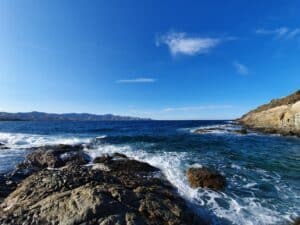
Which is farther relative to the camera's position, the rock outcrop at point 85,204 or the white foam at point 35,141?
the white foam at point 35,141

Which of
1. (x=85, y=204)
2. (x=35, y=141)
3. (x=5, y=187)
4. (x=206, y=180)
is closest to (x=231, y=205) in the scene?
(x=206, y=180)

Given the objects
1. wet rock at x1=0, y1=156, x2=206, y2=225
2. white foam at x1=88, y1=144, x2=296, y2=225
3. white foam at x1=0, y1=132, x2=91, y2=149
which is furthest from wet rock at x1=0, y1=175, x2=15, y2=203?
white foam at x1=0, y1=132, x2=91, y2=149

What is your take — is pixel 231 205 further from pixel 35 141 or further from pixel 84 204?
pixel 35 141

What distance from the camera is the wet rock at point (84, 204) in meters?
6.86

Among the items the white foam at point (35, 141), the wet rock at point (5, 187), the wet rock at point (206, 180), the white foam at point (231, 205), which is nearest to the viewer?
the white foam at point (231, 205)

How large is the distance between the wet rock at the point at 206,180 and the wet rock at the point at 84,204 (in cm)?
373

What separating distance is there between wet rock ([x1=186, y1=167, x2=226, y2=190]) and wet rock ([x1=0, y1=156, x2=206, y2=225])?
12.2 feet

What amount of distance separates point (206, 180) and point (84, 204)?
780 centimetres

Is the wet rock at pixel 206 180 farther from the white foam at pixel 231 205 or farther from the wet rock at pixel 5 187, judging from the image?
the wet rock at pixel 5 187

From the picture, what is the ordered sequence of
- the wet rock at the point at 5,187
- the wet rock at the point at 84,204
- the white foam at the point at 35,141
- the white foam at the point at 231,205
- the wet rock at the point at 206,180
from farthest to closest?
the white foam at the point at 35,141
the wet rock at the point at 206,180
the wet rock at the point at 5,187
the white foam at the point at 231,205
the wet rock at the point at 84,204

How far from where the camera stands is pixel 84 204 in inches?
284

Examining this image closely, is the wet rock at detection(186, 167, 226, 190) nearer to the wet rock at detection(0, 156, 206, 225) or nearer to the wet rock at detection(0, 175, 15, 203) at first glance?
the wet rock at detection(0, 156, 206, 225)

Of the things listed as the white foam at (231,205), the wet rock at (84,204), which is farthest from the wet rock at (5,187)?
the white foam at (231,205)

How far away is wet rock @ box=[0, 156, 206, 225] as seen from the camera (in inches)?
270
